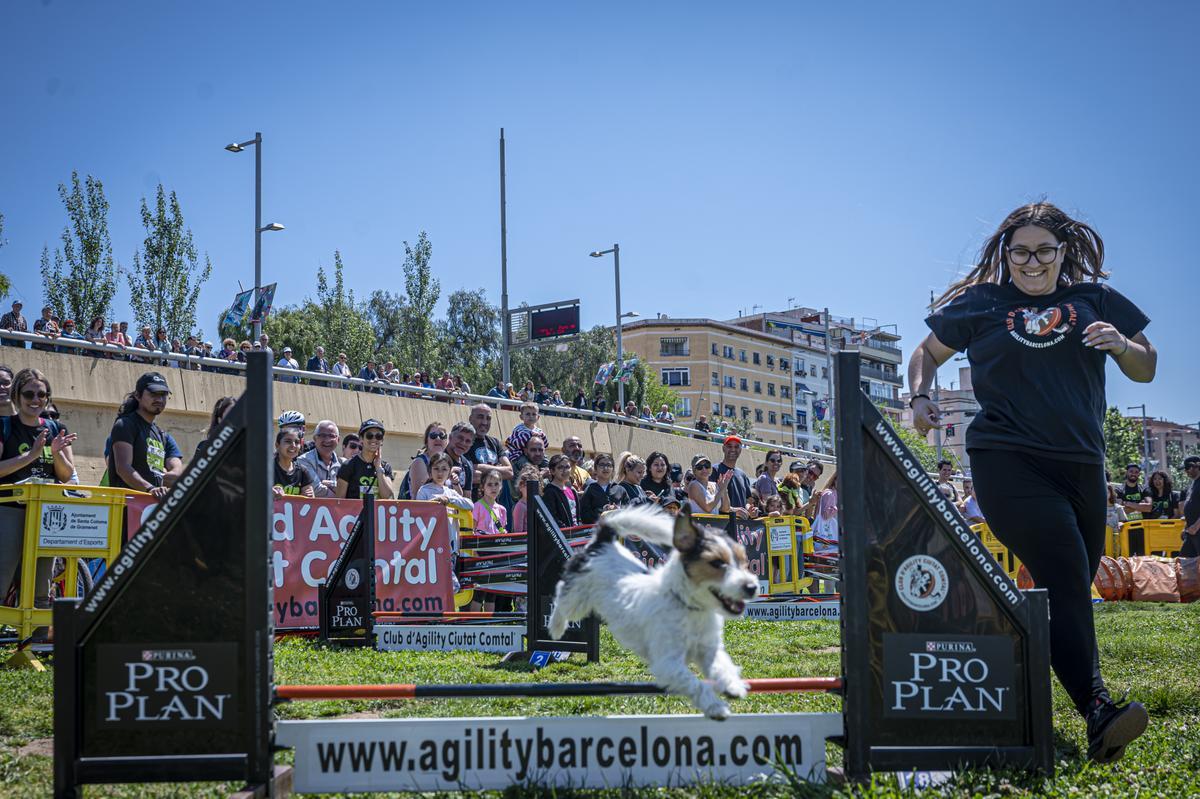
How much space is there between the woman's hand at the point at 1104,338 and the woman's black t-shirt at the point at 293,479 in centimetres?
779

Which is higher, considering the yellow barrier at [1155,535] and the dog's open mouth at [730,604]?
the dog's open mouth at [730,604]

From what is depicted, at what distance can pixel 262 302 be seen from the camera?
27.2 m

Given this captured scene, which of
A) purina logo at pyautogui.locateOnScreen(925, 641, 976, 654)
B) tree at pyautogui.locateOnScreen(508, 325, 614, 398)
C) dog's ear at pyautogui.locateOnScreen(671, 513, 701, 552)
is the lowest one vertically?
purina logo at pyautogui.locateOnScreen(925, 641, 976, 654)

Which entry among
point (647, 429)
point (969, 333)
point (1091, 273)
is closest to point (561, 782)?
point (969, 333)

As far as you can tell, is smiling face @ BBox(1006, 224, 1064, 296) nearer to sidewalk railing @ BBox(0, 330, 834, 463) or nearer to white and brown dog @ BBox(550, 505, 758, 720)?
white and brown dog @ BBox(550, 505, 758, 720)

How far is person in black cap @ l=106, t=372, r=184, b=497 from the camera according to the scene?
8.31 m

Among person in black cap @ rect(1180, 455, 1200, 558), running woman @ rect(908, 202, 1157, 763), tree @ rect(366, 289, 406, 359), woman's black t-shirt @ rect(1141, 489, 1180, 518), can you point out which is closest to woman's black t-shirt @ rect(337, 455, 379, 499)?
running woman @ rect(908, 202, 1157, 763)

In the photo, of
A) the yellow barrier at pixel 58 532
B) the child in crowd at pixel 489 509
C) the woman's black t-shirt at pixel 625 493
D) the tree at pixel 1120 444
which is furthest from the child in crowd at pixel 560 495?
the tree at pixel 1120 444

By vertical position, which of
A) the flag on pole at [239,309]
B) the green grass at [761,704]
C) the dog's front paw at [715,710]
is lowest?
the green grass at [761,704]

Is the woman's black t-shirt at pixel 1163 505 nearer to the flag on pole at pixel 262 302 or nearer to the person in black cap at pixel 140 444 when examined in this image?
the person in black cap at pixel 140 444

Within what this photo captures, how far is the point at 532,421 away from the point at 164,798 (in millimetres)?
11105

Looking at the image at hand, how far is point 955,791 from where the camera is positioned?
3887mm

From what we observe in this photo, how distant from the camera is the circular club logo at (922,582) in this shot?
165 inches

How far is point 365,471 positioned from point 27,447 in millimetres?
3621
